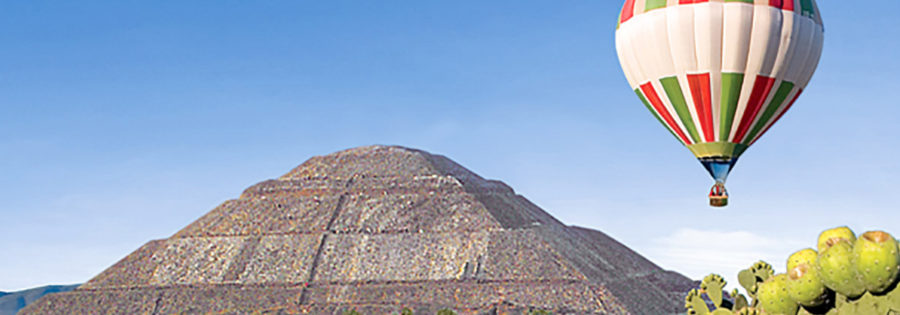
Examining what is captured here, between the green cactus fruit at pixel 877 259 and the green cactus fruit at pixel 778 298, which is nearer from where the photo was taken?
the green cactus fruit at pixel 877 259

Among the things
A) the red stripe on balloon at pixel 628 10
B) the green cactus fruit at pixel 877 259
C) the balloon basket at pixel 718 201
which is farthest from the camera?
the red stripe on balloon at pixel 628 10

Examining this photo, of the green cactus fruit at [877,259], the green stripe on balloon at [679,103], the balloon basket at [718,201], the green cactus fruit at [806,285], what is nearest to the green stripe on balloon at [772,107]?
the green stripe on balloon at [679,103]

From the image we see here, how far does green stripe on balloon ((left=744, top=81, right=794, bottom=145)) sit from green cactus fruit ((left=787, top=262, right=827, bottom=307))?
18.7 m

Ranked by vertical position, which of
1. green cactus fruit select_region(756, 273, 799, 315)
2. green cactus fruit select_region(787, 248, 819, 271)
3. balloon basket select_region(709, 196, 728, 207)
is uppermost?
balloon basket select_region(709, 196, 728, 207)

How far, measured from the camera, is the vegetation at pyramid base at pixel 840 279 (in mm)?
10023

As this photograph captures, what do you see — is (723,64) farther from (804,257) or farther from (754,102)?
(804,257)

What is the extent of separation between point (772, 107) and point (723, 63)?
2.43 metres

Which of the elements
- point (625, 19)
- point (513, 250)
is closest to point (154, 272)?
point (513, 250)

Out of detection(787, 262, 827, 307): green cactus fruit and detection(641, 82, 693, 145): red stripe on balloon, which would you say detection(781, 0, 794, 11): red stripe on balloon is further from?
detection(787, 262, 827, 307): green cactus fruit

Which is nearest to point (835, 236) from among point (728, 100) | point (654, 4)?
point (728, 100)

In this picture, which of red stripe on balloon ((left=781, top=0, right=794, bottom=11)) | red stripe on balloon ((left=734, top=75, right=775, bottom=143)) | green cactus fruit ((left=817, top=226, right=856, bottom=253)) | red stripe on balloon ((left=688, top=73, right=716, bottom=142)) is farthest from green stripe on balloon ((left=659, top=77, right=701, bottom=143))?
green cactus fruit ((left=817, top=226, right=856, bottom=253))

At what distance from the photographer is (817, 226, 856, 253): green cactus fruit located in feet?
34.5

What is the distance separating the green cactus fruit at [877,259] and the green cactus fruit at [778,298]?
4.05ft

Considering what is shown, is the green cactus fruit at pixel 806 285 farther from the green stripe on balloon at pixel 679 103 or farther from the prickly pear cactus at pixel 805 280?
the green stripe on balloon at pixel 679 103
